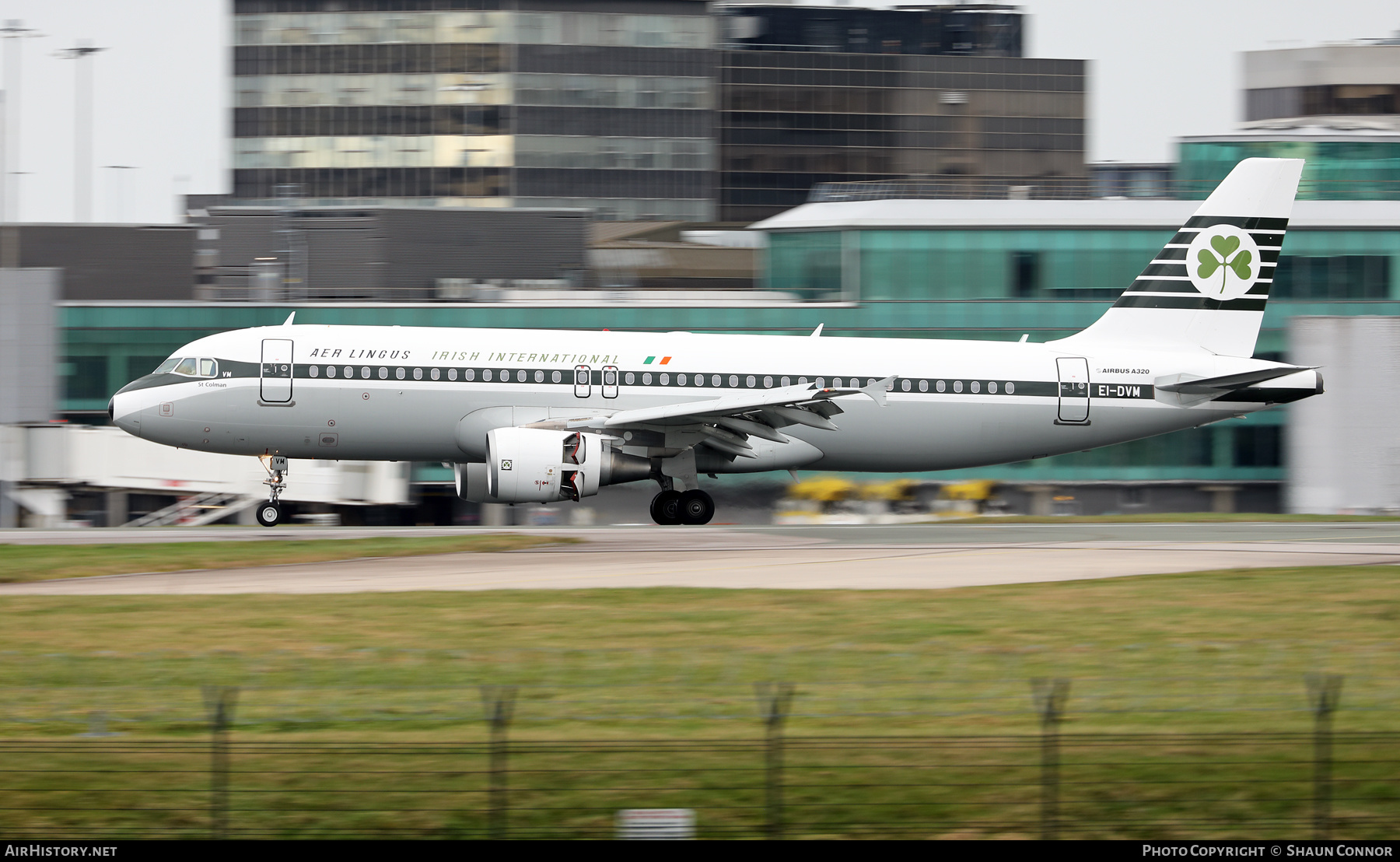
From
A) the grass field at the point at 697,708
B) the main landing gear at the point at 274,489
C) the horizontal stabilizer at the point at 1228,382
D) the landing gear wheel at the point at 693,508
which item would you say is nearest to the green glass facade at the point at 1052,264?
the horizontal stabilizer at the point at 1228,382

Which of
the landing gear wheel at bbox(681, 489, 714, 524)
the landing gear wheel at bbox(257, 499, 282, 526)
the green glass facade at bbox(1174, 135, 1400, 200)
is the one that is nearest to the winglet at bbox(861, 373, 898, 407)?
the landing gear wheel at bbox(681, 489, 714, 524)

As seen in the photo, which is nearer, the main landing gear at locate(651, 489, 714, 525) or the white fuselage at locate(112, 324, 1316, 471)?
the white fuselage at locate(112, 324, 1316, 471)

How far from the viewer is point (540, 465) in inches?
1230

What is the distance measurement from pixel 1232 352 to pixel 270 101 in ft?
358

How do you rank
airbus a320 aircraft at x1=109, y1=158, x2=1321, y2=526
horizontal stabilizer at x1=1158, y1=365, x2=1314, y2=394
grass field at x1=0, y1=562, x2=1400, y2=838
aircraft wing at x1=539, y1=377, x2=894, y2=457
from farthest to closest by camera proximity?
horizontal stabilizer at x1=1158, y1=365, x2=1314, y2=394
airbus a320 aircraft at x1=109, y1=158, x2=1321, y2=526
aircraft wing at x1=539, y1=377, x2=894, y2=457
grass field at x1=0, y1=562, x2=1400, y2=838

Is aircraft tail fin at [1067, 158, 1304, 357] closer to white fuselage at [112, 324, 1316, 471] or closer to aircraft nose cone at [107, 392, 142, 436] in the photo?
white fuselage at [112, 324, 1316, 471]

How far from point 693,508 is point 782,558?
6.74 meters

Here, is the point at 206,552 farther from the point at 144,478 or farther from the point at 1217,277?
the point at 1217,277

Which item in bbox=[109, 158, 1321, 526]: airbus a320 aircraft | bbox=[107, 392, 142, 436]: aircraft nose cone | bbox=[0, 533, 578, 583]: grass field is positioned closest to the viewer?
bbox=[0, 533, 578, 583]: grass field

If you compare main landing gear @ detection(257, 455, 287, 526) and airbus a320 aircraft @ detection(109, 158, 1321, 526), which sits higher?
airbus a320 aircraft @ detection(109, 158, 1321, 526)

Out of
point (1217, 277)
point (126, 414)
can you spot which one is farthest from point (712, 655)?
point (1217, 277)

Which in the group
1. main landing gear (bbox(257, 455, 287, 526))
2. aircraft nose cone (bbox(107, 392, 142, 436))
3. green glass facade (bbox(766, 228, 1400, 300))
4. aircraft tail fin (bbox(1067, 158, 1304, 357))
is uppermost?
green glass facade (bbox(766, 228, 1400, 300))

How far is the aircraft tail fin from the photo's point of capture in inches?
1478

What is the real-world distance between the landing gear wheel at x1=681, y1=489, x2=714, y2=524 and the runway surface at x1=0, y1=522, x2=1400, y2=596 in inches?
9.6
